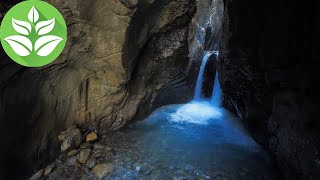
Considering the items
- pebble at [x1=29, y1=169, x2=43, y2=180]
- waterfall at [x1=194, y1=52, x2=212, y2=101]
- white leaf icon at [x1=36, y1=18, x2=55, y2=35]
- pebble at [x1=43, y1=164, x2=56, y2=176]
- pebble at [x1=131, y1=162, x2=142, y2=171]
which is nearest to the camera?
white leaf icon at [x1=36, y1=18, x2=55, y2=35]

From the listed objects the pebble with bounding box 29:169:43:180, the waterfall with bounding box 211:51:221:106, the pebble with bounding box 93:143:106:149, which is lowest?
the pebble with bounding box 29:169:43:180

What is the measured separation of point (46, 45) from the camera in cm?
324

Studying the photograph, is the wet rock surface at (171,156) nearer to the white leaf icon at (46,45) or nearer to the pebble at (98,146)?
the pebble at (98,146)

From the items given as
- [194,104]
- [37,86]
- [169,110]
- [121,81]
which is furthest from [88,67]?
[194,104]

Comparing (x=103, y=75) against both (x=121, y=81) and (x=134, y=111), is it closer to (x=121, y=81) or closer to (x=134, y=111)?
Result: (x=121, y=81)

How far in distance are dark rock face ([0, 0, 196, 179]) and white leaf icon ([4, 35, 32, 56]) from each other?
0.23m

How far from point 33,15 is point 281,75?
172 inches

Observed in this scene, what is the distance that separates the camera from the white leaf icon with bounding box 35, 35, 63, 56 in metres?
3.18

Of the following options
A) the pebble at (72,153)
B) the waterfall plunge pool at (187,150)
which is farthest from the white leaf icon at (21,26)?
the waterfall plunge pool at (187,150)

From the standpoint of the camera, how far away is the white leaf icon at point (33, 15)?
9.92 ft

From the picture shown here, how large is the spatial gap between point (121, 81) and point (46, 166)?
7.59ft

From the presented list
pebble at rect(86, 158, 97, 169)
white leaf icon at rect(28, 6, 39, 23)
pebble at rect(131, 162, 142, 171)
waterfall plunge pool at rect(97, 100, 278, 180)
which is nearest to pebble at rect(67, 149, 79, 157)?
pebble at rect(86, 158, 97, 169)

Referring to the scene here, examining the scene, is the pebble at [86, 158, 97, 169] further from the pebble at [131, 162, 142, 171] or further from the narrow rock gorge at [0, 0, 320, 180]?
the pebble at [131, 162, 142, 171]

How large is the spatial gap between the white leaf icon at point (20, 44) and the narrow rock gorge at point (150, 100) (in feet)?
0.97
